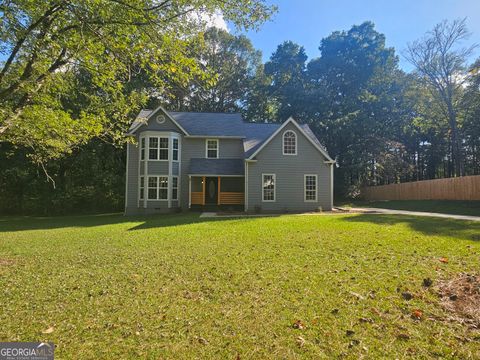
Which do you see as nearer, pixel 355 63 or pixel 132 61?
pixel 132 61

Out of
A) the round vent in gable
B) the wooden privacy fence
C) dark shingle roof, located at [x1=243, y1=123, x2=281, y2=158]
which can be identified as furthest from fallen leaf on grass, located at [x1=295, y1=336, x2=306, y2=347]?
the wooden privacy fence

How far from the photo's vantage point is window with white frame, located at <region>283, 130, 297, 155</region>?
1956cm

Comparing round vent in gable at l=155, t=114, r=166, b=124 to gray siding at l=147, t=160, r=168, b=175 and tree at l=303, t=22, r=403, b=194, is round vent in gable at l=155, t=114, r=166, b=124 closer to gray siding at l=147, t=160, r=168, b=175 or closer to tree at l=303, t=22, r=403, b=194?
gray siding at l=147, t=160, r=168, b=175

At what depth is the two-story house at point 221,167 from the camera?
19453 mm

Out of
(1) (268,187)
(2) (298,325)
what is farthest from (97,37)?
(1) (268,187)

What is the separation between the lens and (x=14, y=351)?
10.1 feet

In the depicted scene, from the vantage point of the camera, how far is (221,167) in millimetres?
21000

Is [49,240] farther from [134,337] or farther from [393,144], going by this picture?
[393,144]

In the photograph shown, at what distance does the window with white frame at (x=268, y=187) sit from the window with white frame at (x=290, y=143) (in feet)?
6.56

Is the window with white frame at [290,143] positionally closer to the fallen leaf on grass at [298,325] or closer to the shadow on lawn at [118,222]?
the shadow on lawn at [118,222]

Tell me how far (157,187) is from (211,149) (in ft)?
16.2

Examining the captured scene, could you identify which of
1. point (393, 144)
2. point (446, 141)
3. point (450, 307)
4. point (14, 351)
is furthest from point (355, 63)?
point (14, 351)

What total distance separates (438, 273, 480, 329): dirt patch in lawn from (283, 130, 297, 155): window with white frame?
14.9 m

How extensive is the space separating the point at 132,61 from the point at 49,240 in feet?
25.0
